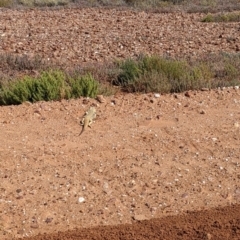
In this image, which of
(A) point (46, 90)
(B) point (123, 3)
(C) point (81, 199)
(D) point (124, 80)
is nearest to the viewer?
(C) point (81, 199)

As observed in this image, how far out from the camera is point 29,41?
1806 centimetres

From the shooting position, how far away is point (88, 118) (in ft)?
28.3

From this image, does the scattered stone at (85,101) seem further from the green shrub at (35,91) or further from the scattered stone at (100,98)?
the green shrub at (35,91)

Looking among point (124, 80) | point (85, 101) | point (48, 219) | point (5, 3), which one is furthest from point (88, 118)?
point (5, 3)

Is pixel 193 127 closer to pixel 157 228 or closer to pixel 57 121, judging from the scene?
pixel 57 121

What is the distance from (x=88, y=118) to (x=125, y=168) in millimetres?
1530

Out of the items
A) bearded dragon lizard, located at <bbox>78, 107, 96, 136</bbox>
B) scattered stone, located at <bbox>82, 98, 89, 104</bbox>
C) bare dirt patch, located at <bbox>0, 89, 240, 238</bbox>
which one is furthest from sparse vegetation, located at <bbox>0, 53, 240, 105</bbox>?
bearded dragon lizard, located at <bbox>78, 107, 96, 136</bbox>

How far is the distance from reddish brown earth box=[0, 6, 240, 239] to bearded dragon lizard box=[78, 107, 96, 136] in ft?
0.26

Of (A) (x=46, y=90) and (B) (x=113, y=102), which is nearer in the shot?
(B) (x=113, y=102)

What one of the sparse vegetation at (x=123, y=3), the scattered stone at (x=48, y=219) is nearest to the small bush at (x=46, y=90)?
the scattered stone at (x=48, y=219)

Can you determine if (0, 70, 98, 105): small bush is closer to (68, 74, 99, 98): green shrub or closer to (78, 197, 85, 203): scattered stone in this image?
(68, 74, 99, 98): green shrub

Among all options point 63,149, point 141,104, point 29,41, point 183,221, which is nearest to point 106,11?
point 29,41

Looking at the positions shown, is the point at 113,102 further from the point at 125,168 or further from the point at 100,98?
the point at 125,168

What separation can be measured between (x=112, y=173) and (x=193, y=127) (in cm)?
185
